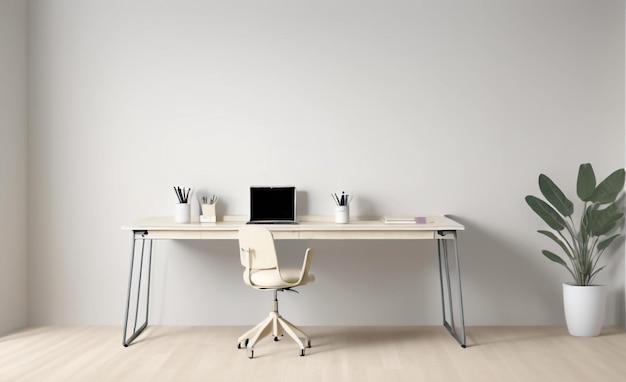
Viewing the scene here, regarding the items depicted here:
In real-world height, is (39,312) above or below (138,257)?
below

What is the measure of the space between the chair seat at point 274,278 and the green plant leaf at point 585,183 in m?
1.98

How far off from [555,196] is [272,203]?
6.45ft

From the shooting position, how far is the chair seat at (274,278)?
163 inches

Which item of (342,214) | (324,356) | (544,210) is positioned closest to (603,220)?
(544,210)

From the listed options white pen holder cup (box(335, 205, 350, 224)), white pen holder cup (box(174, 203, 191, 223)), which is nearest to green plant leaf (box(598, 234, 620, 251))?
white pen holder cup (box(335, 205, 350, 224))

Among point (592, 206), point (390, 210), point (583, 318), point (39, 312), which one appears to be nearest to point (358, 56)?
point (390, 210)

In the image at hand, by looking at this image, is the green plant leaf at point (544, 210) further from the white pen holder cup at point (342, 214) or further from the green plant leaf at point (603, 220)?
the white pen holder cup at point (342, 214)

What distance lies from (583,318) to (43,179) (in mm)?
3982

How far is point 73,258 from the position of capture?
5.05 metres

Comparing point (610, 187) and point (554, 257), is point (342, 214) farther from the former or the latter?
point (610, 187)

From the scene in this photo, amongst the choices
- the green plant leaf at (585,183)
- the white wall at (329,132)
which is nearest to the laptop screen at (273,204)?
the white wall at (329,132)

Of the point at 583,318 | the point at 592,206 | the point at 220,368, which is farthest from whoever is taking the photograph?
the point at 592,206

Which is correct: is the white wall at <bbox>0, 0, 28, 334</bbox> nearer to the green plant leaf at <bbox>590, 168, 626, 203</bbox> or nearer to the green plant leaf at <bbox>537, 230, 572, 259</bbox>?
the green plant leaf at <bbox>537, 230, 572, 259</bbox>

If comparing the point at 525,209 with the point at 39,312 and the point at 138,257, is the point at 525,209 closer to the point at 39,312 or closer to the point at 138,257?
the point at 138,257
